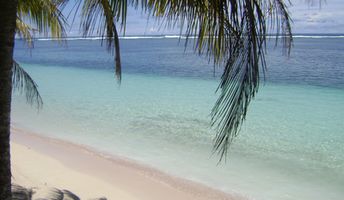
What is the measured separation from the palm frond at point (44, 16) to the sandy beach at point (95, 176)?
2189 mm

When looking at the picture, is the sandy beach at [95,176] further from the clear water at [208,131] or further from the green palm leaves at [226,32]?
Answer: the green palm leaves at [226,32]

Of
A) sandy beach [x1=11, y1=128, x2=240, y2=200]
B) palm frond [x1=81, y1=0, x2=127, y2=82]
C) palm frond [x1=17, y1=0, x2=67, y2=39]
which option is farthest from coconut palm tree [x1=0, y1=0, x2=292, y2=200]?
sandy beach [x1=11, y1=128, x2=240, y2=200]

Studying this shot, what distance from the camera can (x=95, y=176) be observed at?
7508 mm

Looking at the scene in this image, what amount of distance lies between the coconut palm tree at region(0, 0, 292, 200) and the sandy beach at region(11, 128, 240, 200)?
11.7 ft

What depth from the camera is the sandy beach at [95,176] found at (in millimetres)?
6598

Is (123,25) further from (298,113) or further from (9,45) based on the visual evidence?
(298,113)

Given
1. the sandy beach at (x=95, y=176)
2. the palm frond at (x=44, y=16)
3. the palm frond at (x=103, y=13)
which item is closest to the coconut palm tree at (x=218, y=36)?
the palm frond at (x=103, y=13)

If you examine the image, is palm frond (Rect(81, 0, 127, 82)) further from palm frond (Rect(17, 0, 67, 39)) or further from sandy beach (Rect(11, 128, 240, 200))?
sandy beach (Rect(11, 128, 240, 200))

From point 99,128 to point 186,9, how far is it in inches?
391

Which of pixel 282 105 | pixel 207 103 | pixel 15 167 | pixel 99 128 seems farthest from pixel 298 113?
pixel 15 167

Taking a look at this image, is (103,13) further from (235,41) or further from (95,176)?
(95,176)

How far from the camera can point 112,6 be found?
93.4 inches

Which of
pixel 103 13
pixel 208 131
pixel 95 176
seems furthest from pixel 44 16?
pixel 208 131

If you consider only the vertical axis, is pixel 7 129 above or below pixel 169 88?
above
